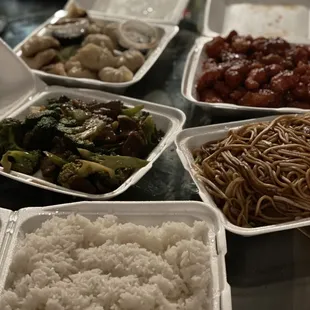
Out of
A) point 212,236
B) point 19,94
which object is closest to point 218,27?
point 19,94

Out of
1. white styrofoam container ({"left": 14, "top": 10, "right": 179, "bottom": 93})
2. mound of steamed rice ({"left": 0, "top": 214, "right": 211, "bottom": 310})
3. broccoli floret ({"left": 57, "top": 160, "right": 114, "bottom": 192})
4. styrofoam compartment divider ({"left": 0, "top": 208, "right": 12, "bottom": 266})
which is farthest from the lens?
white styrofoam container ({"left": 14, "top": 10, "right": 179, "bottom": 93})

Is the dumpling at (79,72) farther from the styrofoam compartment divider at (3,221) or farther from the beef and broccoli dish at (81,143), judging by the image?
the styrofoam compartment divider at (3,221)

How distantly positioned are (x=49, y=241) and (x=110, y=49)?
5.72 feet

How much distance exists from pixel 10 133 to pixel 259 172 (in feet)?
3.86

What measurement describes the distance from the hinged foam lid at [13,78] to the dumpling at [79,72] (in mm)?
244

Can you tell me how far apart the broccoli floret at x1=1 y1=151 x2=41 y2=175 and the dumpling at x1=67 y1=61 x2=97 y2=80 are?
81cm

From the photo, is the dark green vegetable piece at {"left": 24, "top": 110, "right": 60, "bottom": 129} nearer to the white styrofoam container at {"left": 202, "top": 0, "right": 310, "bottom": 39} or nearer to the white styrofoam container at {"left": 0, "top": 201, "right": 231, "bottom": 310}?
the white styrofoam container at {"left": 0, "top": 201, "right": 231, "bottom": 310}

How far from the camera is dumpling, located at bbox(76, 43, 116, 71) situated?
3111mm

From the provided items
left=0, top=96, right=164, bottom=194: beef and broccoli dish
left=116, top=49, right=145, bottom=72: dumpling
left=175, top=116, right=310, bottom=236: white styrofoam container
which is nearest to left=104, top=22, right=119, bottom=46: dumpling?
left=116, top=49, right=145, bottom=72: dumpling

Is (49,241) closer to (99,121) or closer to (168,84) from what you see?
(99,121)

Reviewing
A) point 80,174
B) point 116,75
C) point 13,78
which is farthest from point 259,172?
point 13,78

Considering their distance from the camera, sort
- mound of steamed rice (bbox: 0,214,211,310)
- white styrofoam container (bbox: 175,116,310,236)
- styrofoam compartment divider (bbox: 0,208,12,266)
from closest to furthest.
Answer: mound of steamed rice (bbox: 0,214,211,310)
styrofoam compartment divider (bbox: 0,208,12,266)
white styrofoam container (bbox: 175,116,310,236)

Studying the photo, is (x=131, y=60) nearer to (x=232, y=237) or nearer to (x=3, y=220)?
(x=232, y=237)

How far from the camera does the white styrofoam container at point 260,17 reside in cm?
372
